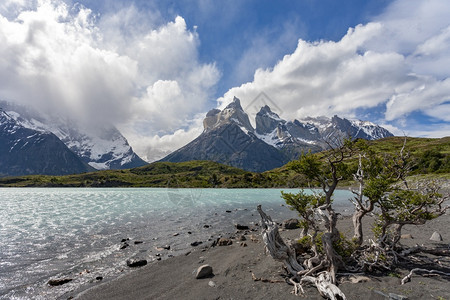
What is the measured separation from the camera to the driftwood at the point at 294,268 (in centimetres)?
1273

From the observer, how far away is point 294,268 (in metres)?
15.3

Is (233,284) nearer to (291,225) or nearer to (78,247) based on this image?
Result: (78,247)

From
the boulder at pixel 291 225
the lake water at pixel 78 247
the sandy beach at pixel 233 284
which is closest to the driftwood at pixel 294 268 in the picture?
the sandy beach at pixel 233 284

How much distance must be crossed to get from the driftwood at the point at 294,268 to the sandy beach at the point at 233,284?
0.56 m

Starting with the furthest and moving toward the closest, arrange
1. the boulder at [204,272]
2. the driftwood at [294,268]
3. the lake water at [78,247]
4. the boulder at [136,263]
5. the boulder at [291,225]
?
the boulder at [291,225]
the boulder at [136,263]
the lake water at [78,247]
the boulder at [204,272]
the driftwood at [294,268]

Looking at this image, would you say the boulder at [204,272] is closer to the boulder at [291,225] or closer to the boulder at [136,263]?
the boulder at [136,263]

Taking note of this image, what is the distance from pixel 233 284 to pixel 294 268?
4177 millimetres

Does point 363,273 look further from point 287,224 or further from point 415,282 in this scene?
point 287,224

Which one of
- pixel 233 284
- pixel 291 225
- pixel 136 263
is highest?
pixel 233 284

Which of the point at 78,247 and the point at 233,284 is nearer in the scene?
the point at 233,284

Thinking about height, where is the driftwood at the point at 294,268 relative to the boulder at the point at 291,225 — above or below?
above

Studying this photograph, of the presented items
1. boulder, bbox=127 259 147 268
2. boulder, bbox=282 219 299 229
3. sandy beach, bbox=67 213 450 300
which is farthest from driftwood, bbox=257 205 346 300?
boulder, bbox=282 219 299 229

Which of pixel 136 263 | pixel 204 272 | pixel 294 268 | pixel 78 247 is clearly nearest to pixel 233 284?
pixel 204 272

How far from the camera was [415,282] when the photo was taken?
1357 cm
